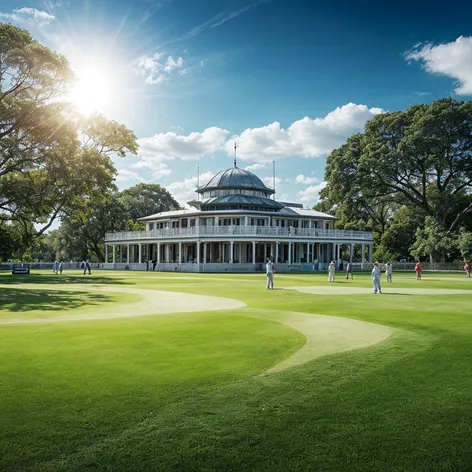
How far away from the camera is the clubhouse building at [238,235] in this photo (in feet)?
210

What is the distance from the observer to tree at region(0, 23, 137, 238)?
33594mm

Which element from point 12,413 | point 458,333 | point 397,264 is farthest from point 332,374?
point 397,264

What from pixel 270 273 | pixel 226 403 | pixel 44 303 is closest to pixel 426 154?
pixel 270 273

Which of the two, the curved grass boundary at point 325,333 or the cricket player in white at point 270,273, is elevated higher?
the cricket player in white at point 270,273

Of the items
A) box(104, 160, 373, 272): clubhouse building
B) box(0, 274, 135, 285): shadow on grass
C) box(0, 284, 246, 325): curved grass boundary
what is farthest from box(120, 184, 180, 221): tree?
box(0, 284, 246, 325): curved grass boundary

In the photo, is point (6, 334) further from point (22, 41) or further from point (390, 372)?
point (22, 41)

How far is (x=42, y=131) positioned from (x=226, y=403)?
3501 centimetres

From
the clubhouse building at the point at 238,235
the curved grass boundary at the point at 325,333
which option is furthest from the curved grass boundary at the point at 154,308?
the clubhouse building at the point at 238,235

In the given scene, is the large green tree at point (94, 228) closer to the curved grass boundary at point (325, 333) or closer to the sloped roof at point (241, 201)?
the sloped roof at point (241, 201)

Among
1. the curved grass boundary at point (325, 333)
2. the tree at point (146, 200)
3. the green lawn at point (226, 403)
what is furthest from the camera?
the tree at point (146, 200)

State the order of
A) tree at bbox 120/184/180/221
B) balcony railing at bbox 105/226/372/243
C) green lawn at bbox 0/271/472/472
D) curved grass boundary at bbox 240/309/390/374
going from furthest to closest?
tree at bbox 120/184/180/221 → balcony railing at bbox 105/226/372/243 → curved grass boundary at bbox 240/309/390/374 → green lawn at bbox 0/271/472/472

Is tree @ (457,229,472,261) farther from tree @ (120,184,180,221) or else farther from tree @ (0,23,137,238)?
tree @ (120,184,180,221)

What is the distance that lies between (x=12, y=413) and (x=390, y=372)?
6.02 m

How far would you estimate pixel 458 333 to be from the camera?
1223 cm
